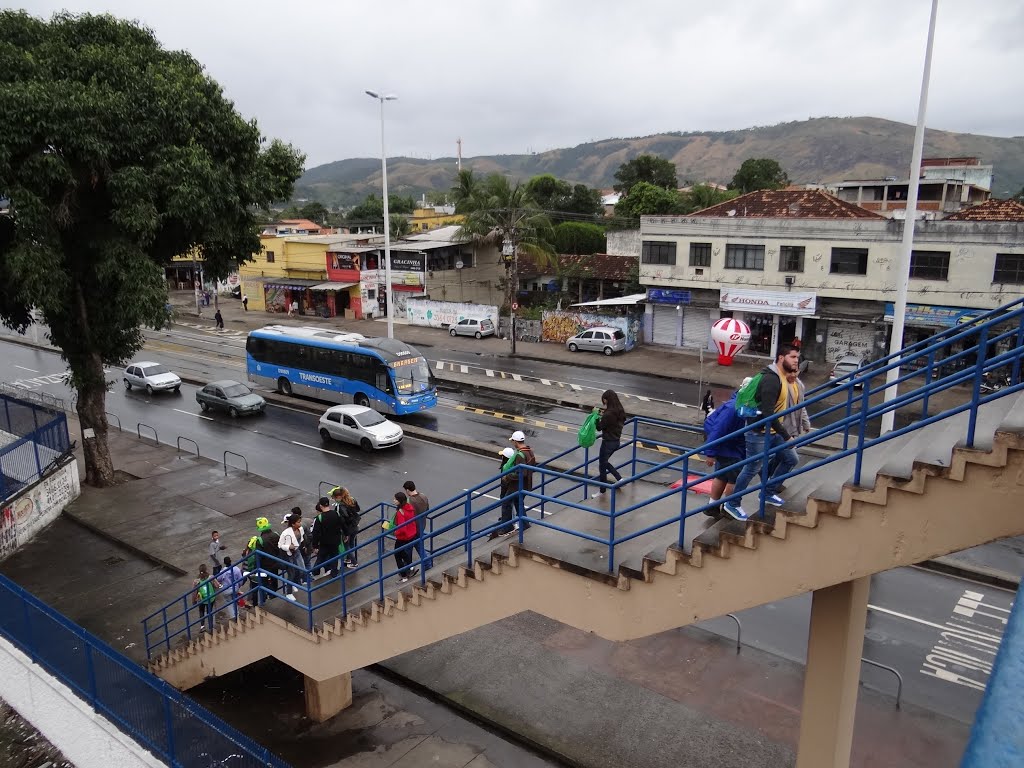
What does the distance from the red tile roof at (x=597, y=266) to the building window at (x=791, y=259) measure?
13.0 metres

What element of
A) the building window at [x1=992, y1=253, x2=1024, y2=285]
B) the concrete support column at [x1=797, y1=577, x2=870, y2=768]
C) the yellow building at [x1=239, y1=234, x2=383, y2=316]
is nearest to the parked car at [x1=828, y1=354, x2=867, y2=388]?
the building window at [x1=992, y1=253, x2=1024, y2=285]

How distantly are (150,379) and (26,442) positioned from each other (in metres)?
13.8

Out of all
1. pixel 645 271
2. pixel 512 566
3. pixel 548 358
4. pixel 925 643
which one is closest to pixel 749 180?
pixel 645 271

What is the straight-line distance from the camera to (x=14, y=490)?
52.5 ft

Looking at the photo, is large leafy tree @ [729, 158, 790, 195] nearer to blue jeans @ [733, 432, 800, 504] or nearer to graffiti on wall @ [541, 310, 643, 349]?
graffiti on wall @ [541, 310, 643, 349]

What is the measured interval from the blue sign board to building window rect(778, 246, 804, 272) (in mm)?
5028

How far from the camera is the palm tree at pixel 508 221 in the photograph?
128 ft

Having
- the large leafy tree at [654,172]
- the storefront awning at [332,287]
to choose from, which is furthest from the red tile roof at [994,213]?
the large leafy tree at [654,172]

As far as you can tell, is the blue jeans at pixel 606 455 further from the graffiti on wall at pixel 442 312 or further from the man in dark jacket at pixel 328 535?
the graffiti on wall at pixel 442 312

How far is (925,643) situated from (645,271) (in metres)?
28.3

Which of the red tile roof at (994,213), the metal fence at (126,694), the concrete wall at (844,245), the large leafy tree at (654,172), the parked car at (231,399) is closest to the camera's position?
the metal fence at (126,694)

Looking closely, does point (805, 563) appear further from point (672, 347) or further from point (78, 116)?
point (672, 347)

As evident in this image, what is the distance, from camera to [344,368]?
89.0 feet

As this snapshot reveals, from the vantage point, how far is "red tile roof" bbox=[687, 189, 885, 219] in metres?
33.5
